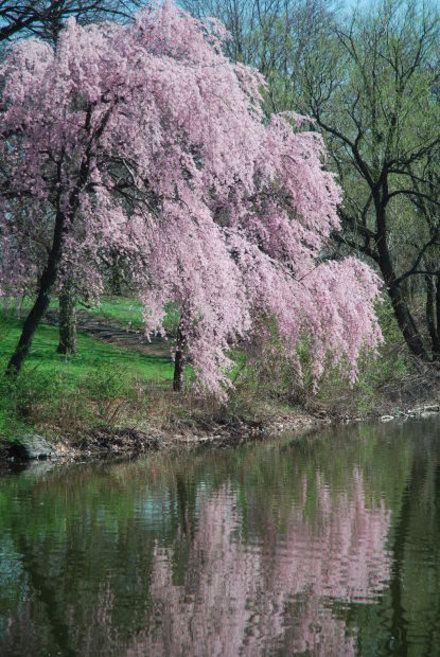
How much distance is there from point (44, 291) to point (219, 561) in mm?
10277

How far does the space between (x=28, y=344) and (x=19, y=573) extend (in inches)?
420

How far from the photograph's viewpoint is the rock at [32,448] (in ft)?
62.4

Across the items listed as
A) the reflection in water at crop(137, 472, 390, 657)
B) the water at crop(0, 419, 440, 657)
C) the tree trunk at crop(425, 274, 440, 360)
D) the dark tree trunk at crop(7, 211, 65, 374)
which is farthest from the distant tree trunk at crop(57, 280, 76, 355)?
the reflection in water at crop(137, 472, 390, 657)

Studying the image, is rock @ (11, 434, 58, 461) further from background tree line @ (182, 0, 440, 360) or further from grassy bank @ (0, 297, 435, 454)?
background tree line @ (182, 0, 440, 360)

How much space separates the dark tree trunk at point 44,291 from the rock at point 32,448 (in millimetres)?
1327

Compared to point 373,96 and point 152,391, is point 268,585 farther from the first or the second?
point 373,96

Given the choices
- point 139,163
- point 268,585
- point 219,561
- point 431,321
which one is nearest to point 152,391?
point 139,163

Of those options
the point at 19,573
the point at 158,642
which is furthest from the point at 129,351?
the point at 158,642

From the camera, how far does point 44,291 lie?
66.0 ft

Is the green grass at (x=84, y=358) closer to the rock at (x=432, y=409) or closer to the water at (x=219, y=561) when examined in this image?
the water at (x=219, y=561)

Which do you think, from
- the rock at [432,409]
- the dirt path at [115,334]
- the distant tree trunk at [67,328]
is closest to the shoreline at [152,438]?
the rock at [432,409]

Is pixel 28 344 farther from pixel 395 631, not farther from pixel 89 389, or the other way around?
pixel 395 631

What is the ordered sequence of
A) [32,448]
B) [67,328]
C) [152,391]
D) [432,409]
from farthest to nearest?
[432,409], [67,328], [152,391], [32,448]

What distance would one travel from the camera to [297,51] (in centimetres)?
3572
